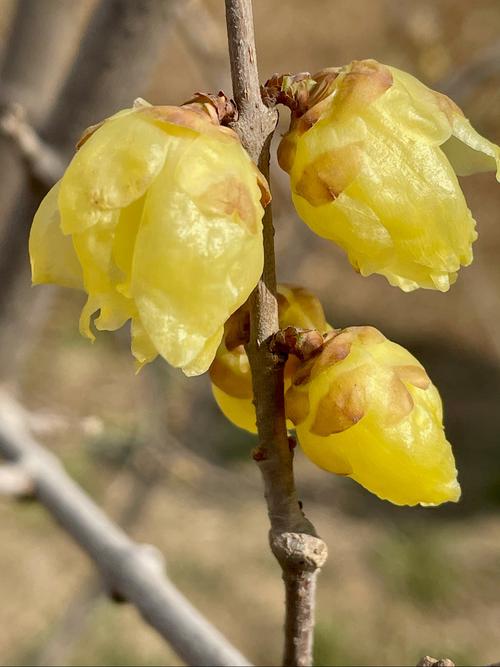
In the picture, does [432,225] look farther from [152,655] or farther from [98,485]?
[98,485]

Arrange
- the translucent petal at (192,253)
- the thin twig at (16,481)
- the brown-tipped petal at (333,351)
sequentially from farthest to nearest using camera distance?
the thin twig at (16,481) → the brown-tipped petal at (333,351) → the translucent petal at (192,253)

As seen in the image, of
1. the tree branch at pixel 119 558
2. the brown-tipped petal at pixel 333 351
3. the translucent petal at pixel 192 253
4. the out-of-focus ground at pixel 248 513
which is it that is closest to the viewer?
the translucent petal at pixel 192 253

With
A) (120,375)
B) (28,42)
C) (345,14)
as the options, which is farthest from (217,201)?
(345,14)

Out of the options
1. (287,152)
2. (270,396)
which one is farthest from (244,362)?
(287,152)


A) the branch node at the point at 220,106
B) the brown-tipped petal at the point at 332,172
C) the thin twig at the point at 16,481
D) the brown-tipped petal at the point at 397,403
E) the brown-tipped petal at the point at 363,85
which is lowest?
the thin twig at the point at 16,481

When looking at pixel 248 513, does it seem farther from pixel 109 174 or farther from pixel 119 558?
pixel 109 174

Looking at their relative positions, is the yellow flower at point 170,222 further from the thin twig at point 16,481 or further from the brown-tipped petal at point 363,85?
the thin twig at point 16,481

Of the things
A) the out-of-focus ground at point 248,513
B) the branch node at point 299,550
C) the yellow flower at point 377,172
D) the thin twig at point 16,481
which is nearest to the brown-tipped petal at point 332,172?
the yellow flower at point 377,172
